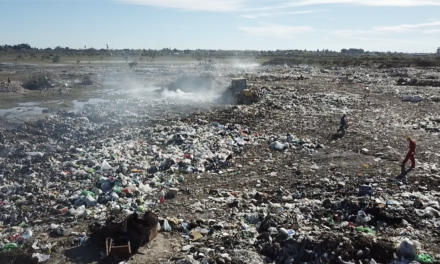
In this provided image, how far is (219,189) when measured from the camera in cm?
705

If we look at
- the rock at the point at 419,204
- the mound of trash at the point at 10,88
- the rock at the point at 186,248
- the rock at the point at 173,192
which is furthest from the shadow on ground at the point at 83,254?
the mound of trash at the point at 10,88

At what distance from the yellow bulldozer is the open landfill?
2.81 metres

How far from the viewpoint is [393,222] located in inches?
209

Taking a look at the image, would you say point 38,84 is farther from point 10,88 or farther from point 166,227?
point 166,227

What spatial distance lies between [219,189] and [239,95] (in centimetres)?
1060

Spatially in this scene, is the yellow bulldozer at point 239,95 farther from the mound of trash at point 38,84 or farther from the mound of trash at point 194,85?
the mound of trash at point 38,84

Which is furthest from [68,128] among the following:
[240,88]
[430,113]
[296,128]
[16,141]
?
[430,113]

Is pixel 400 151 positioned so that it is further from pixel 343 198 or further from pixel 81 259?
pixel 81 259

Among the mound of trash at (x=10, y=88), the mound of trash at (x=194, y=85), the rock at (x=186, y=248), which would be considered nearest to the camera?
the rock at (x=186, y=248)

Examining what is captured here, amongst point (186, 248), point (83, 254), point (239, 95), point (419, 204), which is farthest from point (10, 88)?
point (419, 204)

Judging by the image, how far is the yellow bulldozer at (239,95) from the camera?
16672 millimetres

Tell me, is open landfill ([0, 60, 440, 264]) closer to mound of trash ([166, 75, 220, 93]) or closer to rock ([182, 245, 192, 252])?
rock ([182, 245, 192, 252])

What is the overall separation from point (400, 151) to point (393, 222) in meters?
4.59

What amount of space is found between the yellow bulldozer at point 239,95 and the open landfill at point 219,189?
2808 millimetres
